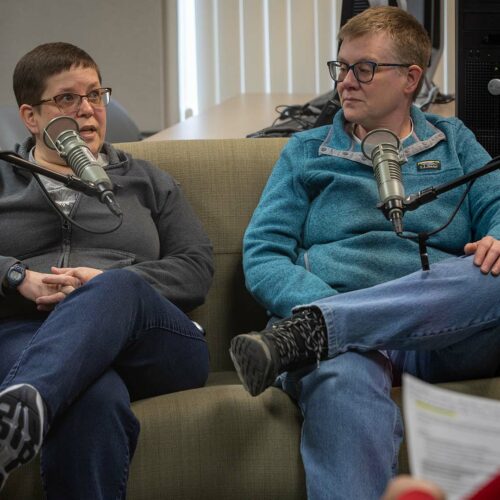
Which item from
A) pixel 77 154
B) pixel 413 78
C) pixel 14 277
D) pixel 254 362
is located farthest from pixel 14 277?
pixel 413 78

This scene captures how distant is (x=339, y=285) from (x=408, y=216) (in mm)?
205

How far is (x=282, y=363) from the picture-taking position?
165 centimetres

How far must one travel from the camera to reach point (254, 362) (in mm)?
1610

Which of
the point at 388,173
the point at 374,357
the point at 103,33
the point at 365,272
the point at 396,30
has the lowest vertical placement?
the point at 374,357

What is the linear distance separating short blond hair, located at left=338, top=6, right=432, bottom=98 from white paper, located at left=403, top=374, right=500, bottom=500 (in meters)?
1.49

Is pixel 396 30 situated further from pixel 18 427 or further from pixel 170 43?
pixel 170 43

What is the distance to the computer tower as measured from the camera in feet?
7.29

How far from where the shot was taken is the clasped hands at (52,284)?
1811 millimetres

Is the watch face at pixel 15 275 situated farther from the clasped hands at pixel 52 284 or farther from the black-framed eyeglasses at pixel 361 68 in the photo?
the black-framed eyeglasses at pixel 361 68

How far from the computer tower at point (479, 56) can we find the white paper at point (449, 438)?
1.62m

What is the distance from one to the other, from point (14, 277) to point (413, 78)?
957 millimetres

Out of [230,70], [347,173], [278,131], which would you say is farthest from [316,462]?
[230,70]

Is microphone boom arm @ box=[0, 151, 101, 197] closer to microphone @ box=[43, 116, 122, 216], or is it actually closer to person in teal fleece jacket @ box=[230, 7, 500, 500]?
microphone @ box=[43, 116, 122, 216]

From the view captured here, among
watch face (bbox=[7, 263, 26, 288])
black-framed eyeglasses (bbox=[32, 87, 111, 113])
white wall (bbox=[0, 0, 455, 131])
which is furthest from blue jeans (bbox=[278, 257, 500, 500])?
white wall (bbox=[0, 0, 455, 131])
